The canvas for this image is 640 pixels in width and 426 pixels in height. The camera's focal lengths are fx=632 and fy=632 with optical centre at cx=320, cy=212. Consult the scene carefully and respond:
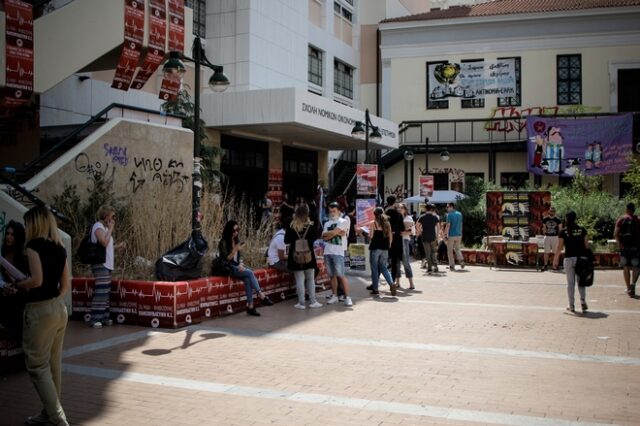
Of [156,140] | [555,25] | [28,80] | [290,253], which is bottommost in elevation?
[290,253]

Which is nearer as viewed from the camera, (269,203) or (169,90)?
(169,90)

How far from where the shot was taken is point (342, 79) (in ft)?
119

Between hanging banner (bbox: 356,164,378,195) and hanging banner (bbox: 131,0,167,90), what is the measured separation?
19.9 ft

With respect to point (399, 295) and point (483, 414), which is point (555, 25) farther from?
point (483, 414)

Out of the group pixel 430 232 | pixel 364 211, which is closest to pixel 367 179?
pixel 364 211

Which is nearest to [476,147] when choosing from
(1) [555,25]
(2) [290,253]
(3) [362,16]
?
(1) [555,25]

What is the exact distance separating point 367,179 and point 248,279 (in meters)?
6.95

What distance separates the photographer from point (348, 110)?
2453cm

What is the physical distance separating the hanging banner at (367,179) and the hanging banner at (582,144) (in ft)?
56.2

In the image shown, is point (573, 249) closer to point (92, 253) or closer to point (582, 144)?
point (92, 253)

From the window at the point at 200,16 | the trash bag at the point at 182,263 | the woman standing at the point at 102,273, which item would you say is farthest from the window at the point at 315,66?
the woman standing at the point at 102,273

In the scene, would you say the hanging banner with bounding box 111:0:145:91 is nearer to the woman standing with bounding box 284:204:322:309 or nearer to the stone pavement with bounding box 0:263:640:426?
the woman standing with bounding box 284:204:322:309

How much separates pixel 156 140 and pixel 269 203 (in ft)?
27.1

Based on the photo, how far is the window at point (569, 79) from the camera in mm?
34469
